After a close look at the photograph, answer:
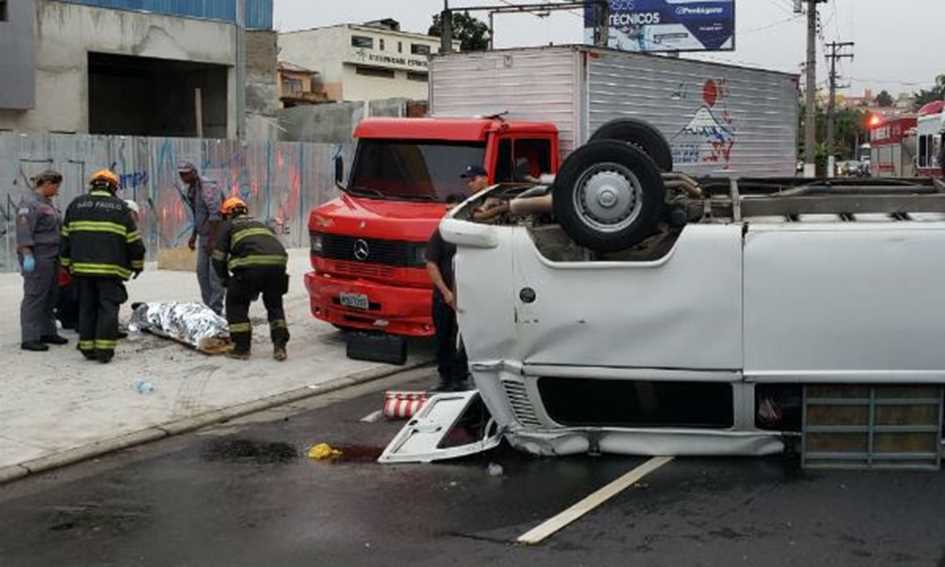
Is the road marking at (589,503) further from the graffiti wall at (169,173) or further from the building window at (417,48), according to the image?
the building window at (417,48)

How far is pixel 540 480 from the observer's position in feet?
19.0

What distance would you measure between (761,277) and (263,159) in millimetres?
15148

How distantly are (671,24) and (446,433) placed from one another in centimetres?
4039

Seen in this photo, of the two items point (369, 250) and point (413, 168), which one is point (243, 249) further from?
point (413, 168)

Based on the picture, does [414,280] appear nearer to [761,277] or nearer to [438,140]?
[438,140]

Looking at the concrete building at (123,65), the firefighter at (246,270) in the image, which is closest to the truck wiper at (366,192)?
the firefighter at (246,270)

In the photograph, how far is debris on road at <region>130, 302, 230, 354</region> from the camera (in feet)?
32.9

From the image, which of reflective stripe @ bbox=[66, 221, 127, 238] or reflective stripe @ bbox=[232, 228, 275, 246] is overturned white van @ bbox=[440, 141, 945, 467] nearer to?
reflective stripe @ bbox=[232, 228, 275, 246]

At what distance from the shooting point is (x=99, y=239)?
9.12m

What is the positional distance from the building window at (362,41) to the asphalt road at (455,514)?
58983 millimetres

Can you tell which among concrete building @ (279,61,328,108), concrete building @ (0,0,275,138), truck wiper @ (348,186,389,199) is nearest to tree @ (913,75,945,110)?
concrete building @ (279,61,328,108)

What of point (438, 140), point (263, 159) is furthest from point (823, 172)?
point (438, 140)

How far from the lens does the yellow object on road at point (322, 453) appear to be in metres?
6.65

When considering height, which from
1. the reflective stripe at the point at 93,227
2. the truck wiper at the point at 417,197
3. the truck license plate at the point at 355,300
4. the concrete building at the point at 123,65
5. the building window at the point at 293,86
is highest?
the building window at the point at 293,86
